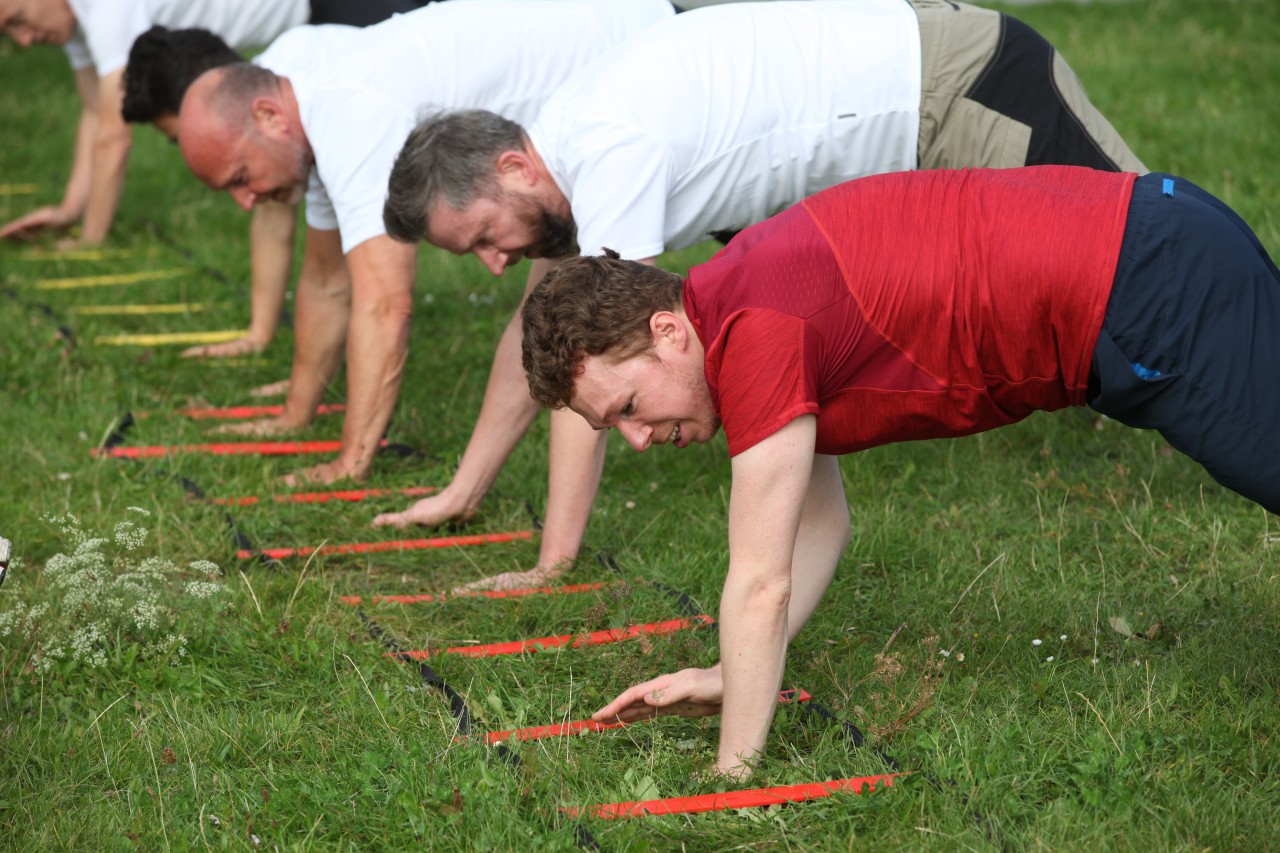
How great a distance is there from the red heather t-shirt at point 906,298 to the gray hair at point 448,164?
44.4 inches

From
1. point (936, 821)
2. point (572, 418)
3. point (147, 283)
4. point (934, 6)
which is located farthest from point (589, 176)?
point (147, 283)

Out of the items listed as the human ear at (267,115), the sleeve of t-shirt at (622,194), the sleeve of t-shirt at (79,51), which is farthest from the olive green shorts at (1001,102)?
the sleeve of t-shirt at (79,51)

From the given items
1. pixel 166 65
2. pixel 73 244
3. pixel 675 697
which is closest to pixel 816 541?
pixel 675 697

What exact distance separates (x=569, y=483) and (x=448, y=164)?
90 centimetres

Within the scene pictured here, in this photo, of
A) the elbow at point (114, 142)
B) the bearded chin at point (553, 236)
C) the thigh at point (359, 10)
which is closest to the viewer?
the bearded chin at point (553, 236)

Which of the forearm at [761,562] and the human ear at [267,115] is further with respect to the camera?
the human ear at [267,115]

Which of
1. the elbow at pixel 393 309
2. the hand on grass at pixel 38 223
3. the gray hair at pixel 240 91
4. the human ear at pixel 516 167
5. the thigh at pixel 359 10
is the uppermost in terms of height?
the thigh at pixel 359 10

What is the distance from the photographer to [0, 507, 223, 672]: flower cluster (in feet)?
11.3

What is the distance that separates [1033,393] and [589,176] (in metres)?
1.28

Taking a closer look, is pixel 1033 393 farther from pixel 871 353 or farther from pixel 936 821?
pixel 936 821

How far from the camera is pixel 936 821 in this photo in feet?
8.61

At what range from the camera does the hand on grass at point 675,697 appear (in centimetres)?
284

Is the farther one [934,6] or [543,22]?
[543,22]

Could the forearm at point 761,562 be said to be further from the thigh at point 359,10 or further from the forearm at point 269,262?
the forearm at point 269,262
